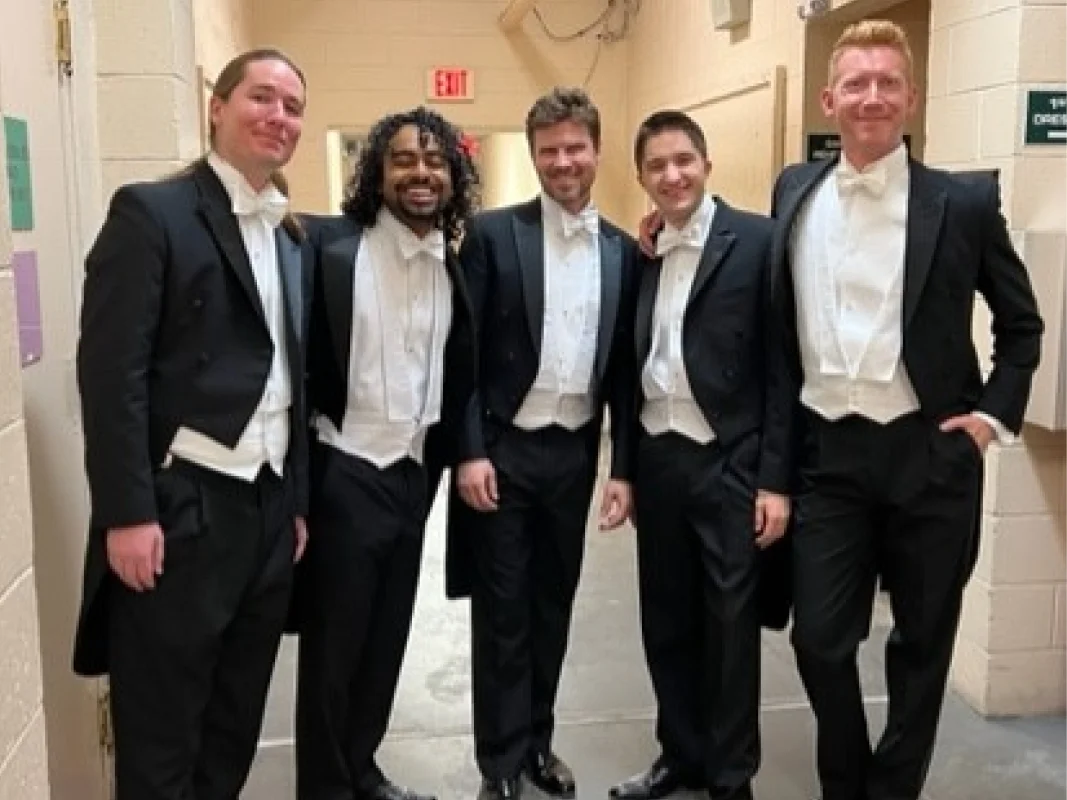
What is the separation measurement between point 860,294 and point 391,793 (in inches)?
62.4

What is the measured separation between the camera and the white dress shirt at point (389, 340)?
7.98 ft

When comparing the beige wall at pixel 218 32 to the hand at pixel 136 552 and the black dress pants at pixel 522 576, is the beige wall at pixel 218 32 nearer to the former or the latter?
the black dress pants at pixel 522 576

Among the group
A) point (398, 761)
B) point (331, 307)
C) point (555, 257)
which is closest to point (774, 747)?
point (398, 761)

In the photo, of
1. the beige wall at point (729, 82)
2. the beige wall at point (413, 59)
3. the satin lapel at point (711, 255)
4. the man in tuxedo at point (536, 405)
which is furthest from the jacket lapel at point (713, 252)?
the beige wall at point (413, 59)

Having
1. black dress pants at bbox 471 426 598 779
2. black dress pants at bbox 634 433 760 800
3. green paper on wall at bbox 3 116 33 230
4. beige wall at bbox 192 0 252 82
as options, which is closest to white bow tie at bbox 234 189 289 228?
green paper on wall at bbox 3 116 33 230

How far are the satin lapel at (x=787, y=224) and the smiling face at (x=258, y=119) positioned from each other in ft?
3.48

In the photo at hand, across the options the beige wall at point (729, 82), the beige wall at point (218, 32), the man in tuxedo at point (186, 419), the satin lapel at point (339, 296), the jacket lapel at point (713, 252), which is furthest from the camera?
the beige wall at point (218, 32)

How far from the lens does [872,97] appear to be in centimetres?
227

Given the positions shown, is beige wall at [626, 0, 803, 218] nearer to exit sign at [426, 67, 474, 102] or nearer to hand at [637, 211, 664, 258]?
exit sign at [426, 67, 474, 102]

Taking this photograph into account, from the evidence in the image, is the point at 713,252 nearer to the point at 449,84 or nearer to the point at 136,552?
the point at 136,552

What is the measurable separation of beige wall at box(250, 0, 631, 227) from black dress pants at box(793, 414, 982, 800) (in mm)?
5679

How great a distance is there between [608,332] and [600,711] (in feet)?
4.26

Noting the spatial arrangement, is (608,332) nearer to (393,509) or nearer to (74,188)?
(393,509)

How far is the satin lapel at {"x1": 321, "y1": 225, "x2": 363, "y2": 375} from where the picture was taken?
2414 millimetres
